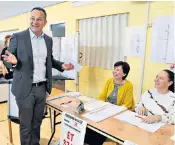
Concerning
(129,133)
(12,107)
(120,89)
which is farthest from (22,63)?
(120,89)

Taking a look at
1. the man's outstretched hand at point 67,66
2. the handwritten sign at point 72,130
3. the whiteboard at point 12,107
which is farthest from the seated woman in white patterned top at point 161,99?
the whiteboard at point 12,107

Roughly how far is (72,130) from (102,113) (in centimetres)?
30

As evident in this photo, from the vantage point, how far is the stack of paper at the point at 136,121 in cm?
134

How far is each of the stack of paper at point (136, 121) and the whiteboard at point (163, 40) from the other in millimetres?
1353

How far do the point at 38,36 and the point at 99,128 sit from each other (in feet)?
3.14

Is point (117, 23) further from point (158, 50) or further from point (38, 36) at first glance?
point (38, 36)

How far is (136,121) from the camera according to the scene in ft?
4.74

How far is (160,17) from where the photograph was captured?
2.61m

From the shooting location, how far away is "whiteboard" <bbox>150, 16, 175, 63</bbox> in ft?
8.25

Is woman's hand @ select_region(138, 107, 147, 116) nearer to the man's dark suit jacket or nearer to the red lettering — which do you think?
the red lettering

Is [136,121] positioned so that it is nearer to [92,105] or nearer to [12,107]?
[92,105]

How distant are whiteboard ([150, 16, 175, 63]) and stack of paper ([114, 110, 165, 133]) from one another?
4.44ft

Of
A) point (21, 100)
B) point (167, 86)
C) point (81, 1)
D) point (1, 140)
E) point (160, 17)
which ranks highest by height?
point (81, 1)

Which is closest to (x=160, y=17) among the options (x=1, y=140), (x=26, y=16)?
(x=1, y=140)
